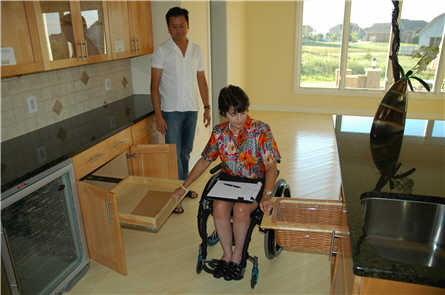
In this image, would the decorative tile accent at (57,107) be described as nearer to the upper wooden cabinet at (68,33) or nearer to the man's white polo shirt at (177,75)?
the upper wooden cabinet at (68,33)

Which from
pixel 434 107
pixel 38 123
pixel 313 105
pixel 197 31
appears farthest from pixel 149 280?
pixel 434 107

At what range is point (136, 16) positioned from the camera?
118 inches

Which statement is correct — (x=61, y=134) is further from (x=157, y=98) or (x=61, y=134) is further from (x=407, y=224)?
(x=407, y=224)

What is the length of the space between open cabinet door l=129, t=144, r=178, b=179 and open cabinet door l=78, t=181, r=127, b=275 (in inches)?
24.3

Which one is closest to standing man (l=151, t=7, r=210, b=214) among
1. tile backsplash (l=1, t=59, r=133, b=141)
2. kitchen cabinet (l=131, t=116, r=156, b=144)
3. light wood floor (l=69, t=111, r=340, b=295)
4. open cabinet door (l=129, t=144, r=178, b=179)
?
kitchen cabinet (l=131, t=116, r=156, b=144)

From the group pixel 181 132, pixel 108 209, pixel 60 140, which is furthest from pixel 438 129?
pixel 60 140

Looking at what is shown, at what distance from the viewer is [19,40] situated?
1.88 meters

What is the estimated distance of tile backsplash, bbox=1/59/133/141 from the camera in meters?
2.17

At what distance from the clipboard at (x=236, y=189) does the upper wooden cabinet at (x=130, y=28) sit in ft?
4.68

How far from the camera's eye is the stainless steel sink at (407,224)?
4.29 feet

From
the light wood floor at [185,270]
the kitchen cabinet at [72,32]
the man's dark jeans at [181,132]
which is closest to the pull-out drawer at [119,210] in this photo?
the light wood floor at [185,270]

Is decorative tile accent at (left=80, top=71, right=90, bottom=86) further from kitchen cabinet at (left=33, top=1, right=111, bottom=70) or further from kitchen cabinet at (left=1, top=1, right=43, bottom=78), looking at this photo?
kitchen cabinet at (left=1, top=1, right=43, bottom=78)

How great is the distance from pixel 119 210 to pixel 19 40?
1.13m

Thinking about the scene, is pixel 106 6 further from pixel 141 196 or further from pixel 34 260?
pixel 34 260
